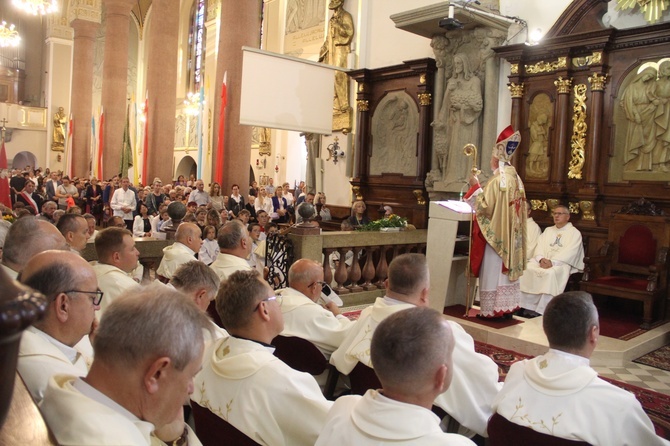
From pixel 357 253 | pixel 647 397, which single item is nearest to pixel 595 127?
pixel 357 253

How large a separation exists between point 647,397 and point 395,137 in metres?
6.84

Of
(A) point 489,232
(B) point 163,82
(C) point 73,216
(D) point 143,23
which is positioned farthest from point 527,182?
(D) point 143,23

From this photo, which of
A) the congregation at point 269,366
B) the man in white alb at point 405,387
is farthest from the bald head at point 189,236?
the man in white alb at point 405,387

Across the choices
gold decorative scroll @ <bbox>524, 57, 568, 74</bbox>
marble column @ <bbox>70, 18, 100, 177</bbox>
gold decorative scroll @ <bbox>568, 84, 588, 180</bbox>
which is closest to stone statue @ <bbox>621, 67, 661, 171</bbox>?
gold decorative scroll @ <bbox>568, 84, 588, 180</bbox>

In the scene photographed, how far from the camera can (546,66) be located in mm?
8188

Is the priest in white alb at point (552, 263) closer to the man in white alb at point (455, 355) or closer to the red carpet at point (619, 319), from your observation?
the red carpet at point (619, 319)

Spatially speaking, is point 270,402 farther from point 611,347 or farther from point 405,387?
point 611,347

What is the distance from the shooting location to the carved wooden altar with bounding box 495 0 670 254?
289 inches

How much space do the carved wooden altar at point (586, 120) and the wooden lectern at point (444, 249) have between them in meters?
2.28

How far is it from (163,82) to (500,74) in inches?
394

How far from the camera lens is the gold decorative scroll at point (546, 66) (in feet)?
26.2

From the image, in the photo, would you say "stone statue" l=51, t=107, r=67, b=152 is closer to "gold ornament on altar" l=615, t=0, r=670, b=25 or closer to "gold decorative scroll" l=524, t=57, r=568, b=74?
"gold decorative scroll" l=524, t=57, r=568, b=74

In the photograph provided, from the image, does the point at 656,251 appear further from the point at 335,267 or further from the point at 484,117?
the point at 335,267

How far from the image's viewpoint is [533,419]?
223cm
